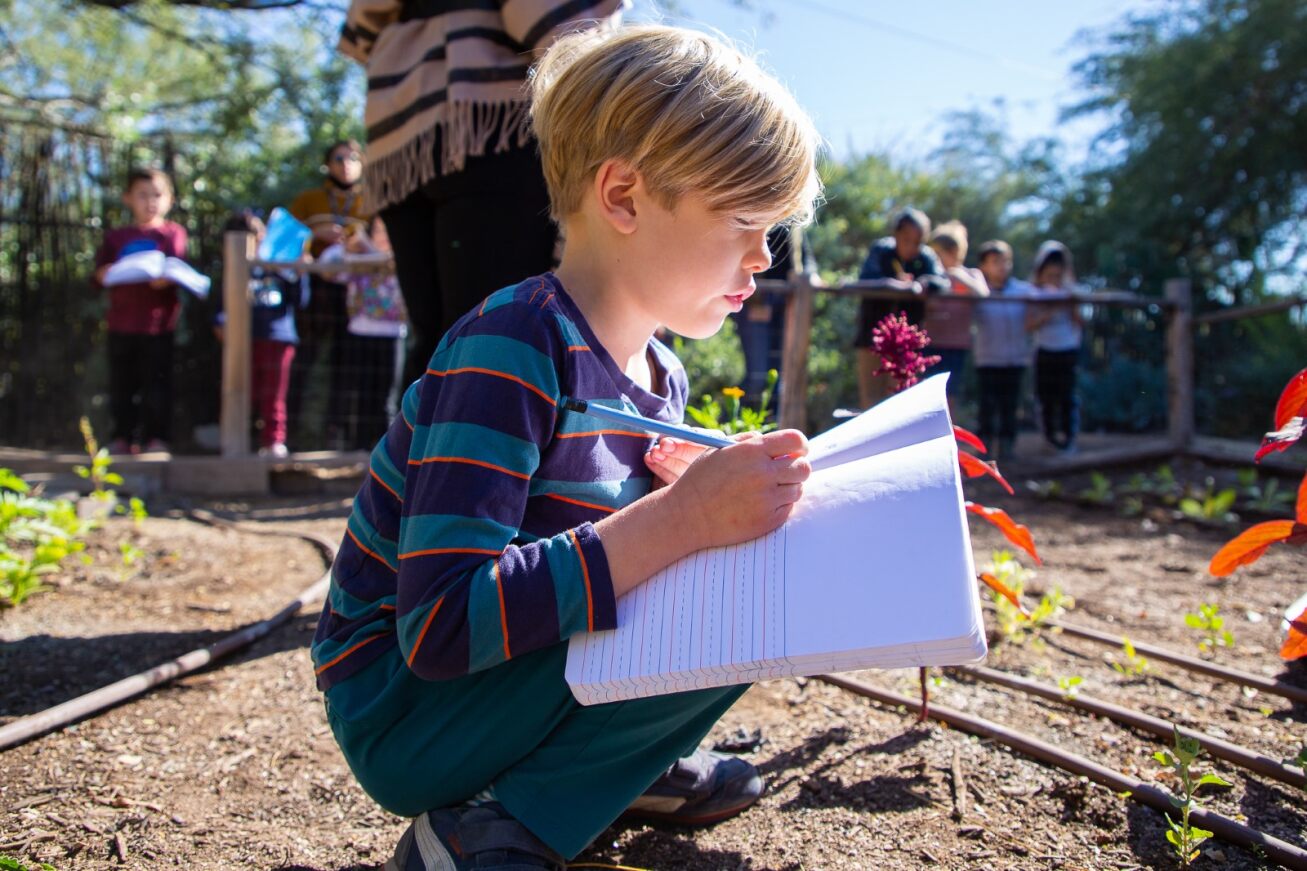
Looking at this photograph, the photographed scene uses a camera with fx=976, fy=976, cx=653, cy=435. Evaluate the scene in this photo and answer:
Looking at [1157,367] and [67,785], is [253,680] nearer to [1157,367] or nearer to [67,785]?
[67,785]

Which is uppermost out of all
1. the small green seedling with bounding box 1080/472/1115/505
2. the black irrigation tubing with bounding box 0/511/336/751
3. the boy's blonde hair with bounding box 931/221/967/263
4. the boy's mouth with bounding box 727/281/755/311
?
the boy's blonde hair with bounding box 931/221/967/263

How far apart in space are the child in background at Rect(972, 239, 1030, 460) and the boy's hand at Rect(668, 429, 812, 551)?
491cm

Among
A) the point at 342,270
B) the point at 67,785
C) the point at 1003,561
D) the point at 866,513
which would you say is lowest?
the point at 67,785

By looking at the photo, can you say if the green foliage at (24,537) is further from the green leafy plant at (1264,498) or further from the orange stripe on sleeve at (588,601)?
the green leafy plant at (1264,498)

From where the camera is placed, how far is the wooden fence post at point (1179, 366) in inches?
248

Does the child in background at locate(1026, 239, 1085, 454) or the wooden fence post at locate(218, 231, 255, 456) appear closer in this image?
the wooden fence post at locate(218, 231, 255, 456)

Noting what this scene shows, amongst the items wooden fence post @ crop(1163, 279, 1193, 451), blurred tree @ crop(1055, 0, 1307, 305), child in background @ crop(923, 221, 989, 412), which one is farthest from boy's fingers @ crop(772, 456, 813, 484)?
blurred tree @ crop(1055, 0, 1307, 305)

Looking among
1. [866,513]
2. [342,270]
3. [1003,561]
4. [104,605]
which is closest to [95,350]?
[342,270]

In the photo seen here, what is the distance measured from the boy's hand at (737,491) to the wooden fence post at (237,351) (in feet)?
15.4

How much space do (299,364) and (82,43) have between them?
11.7 metres

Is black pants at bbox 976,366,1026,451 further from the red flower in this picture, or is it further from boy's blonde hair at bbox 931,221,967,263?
the red flower

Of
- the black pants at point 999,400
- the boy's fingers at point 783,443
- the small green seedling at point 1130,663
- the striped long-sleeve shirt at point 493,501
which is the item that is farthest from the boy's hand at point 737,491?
the black pants at point 999,400

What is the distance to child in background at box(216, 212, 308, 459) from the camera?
17.7 ft

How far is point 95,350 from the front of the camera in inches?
277
